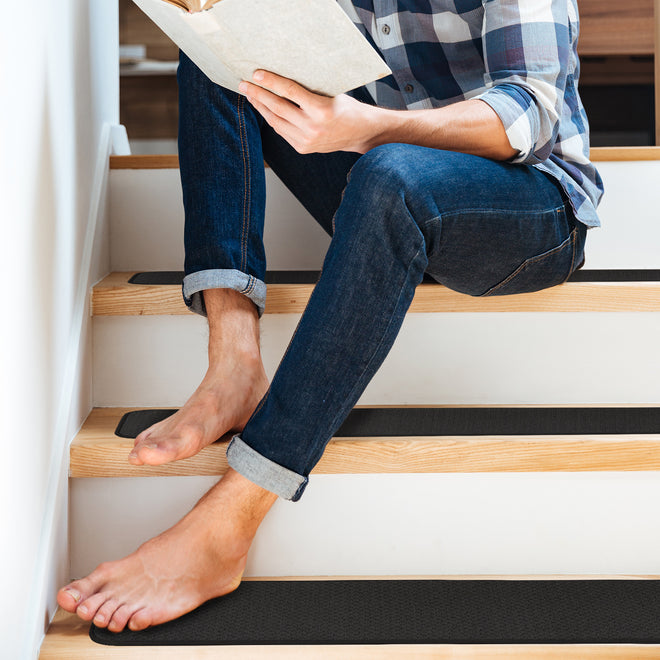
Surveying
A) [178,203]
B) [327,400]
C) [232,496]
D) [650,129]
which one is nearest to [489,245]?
[327,400]

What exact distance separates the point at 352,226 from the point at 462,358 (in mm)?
352

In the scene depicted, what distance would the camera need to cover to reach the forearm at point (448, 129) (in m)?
0.71

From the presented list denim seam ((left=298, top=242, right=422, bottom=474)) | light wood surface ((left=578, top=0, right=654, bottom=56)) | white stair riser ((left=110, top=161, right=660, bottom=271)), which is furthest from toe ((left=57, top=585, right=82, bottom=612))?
light wood surface ((left=578, top=0, right=654, bottom=56))

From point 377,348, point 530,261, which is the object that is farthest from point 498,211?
point 377,348

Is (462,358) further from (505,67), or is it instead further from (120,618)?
(120,618)

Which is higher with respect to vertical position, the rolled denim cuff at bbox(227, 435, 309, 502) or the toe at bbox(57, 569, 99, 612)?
the rolled denim cuff at bbox(227, 435, 309, 502)

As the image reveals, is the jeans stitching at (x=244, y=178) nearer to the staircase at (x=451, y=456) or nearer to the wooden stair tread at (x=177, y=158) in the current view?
the staircase at (x=451, y=456)

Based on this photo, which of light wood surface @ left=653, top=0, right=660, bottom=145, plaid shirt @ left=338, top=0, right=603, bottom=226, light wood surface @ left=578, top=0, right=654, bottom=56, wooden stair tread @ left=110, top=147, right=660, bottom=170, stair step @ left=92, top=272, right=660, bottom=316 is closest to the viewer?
plaid shirt @ left=338, top=0, right=603, bottom=226

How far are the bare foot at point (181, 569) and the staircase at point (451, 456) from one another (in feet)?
0.12

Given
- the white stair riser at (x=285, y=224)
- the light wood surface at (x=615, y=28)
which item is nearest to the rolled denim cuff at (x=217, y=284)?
the white stair riser at (x=285, y=224)

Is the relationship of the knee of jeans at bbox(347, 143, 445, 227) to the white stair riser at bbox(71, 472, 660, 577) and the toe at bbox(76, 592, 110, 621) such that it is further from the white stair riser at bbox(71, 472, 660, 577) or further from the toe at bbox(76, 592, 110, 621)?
the toe at bbox(76, 592, 110, 621)

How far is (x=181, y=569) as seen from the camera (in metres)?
0.69

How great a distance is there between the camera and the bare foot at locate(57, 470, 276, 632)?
662 mm

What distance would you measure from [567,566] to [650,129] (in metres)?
2.34
